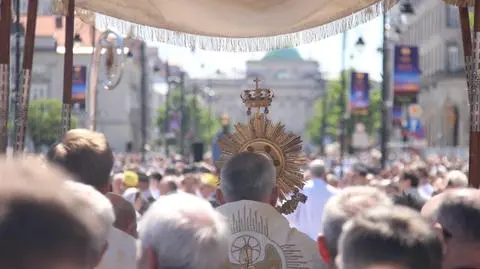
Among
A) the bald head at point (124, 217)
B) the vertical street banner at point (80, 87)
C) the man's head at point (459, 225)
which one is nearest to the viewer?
the man's head at point (459, 225)

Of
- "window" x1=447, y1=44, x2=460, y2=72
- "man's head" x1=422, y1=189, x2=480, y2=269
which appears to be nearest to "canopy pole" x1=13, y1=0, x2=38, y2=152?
"man's head" x1=422, y1=189, x2=480, y2=269

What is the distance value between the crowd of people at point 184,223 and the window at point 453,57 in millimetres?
77217

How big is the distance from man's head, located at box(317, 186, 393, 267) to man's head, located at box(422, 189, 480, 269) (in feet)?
0.69

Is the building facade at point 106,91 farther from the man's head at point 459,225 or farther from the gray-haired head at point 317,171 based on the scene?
the man's head at point 459,225

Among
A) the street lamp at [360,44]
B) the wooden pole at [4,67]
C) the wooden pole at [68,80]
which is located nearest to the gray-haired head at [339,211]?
the wooden pole at [4,67]

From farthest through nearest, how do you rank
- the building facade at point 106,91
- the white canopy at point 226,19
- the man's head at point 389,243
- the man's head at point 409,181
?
the building facade at point 106,91 < the man's head at point 409,181 < the white canopy at point 226,19 < the man's head at point 389,243

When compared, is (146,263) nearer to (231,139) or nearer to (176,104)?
(231,139)

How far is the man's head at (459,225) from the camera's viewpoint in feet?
13.8

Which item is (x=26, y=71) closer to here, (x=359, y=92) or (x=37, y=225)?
(x=37, y=225)

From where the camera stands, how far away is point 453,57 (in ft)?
272

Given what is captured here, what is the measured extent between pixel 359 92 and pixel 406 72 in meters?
12.6

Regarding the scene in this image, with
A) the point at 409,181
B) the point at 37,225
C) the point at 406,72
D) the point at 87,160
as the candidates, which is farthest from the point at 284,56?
the point at 37,225

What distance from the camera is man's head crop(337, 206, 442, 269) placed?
3312mm

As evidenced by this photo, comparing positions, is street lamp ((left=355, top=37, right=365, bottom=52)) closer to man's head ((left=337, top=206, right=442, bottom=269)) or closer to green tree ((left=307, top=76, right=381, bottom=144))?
man's head ((left=337, top=206, right=442, bottom=269))
